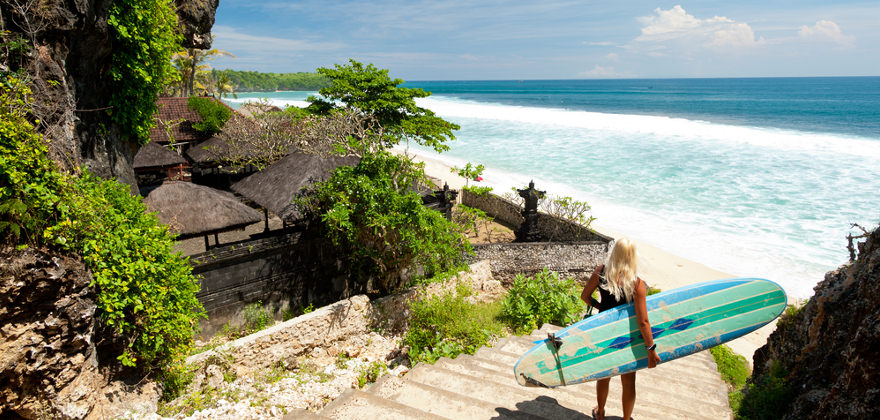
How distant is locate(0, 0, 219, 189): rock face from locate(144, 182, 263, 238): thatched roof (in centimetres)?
105

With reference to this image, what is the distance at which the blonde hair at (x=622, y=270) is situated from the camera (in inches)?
134

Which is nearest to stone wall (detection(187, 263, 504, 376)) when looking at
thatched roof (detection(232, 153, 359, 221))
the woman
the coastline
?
thatched roof (detection(232, 153, 359, 221))

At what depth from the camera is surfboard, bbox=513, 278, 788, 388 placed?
371 centimetres

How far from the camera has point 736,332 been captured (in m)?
4.19

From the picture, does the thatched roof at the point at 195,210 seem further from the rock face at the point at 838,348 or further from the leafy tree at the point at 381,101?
the leafy tree at the point at 381,101

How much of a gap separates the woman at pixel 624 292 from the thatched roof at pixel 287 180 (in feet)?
18.3

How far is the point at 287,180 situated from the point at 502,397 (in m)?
6.17

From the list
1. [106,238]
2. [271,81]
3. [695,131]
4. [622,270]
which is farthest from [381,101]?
[271,81]

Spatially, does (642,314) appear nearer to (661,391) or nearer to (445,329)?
(661,391)

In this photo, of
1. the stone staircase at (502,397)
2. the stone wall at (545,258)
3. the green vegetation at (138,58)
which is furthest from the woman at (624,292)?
the green vegetation at (138,58)

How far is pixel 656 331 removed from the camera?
3.99m

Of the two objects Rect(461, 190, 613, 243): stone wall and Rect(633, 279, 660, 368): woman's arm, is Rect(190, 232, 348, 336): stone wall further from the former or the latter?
Rect(461, 190, 613, 243): stone wall

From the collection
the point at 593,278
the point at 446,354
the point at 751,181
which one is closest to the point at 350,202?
the point at 446,354

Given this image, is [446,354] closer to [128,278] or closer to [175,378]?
[175,378]
